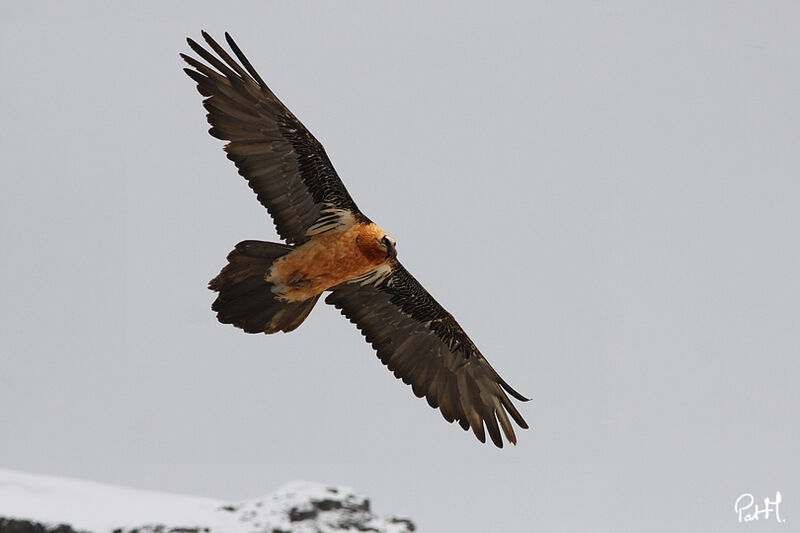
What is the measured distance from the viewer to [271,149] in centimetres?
1112

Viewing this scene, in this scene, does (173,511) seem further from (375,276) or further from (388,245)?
(388,245)

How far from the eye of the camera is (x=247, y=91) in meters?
10.7

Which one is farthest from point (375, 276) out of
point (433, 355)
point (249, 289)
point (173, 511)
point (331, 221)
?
point (173, 511)

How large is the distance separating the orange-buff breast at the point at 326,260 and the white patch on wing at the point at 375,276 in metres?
0.88

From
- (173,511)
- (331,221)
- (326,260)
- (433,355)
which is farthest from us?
(173,511)

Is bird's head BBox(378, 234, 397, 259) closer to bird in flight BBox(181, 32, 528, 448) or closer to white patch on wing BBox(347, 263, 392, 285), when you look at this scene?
bird in flight BBox(181, 32, 528, 448)

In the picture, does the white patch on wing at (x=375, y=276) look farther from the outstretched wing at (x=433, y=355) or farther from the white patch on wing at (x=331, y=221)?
the white patch on wing at (x=331, y=221)

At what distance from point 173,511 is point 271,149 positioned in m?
17.0

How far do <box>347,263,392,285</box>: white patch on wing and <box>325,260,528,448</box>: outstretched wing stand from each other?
0.74 feet

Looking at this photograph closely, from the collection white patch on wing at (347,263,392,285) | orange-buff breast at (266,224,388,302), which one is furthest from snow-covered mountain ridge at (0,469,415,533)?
orange-buff breast at (266,224,388,302)

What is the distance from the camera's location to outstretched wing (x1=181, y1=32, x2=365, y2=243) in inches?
418

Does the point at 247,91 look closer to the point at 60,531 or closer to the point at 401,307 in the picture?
the point at 401,307

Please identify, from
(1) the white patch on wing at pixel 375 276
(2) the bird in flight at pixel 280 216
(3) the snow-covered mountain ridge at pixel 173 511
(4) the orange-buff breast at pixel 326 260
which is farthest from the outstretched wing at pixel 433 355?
(3) the snow-covered mountain ridge at pixel 173 511

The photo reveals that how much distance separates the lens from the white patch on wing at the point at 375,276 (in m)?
12.3
